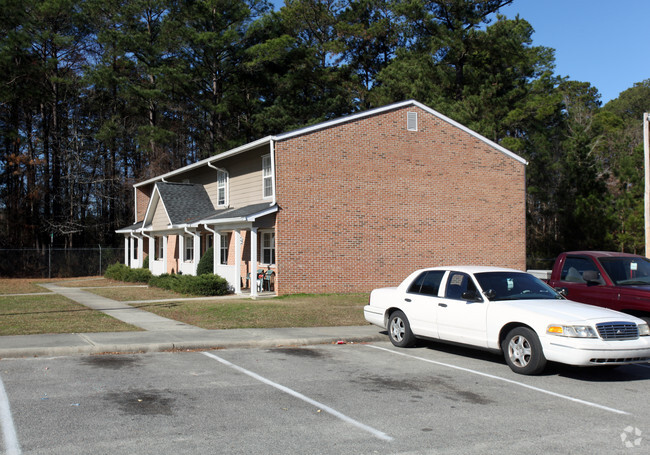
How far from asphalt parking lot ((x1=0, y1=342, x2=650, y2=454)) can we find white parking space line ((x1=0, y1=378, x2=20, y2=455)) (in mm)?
20

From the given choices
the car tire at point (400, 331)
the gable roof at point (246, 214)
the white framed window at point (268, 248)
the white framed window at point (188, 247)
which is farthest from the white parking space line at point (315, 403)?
the white framed window at point (188, 247)

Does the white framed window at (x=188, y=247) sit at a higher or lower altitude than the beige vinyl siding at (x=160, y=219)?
lower

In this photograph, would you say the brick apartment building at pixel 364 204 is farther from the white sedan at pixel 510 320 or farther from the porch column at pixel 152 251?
the white sedan at pixel 510 320

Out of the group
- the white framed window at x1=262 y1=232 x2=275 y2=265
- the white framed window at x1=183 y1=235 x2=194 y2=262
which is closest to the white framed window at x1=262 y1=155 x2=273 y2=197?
the white framed window at x1=262 y1=232 x2=275 y2=265

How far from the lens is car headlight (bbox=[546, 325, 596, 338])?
853 centimetres

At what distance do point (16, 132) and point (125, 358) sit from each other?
117 ft

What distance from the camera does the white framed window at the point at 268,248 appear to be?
947 inches

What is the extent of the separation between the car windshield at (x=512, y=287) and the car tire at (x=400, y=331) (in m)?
1.81

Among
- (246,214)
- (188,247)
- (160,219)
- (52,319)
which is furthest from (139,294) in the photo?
(52,319)

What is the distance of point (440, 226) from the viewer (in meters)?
24.8

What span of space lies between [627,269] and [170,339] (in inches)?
352

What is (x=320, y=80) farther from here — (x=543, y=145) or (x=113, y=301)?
(x=113, y=301)

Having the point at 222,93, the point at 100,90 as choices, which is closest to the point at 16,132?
the point at 100,90

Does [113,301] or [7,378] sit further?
[113,301]
